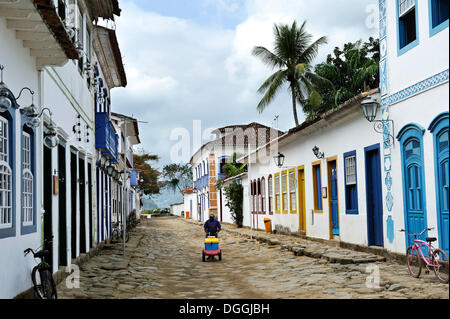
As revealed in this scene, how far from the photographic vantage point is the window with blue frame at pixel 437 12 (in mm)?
9219

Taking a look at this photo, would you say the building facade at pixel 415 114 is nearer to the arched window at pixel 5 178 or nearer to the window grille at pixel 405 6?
the window grille at pixel 405 6

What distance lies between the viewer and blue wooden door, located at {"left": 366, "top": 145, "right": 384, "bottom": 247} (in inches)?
492

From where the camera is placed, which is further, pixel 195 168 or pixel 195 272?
pixel 195 168

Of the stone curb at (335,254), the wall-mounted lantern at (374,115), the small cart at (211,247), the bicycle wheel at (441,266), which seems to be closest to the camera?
the bicycle wheel at (441,266)

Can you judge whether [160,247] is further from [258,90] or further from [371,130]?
[258,90]

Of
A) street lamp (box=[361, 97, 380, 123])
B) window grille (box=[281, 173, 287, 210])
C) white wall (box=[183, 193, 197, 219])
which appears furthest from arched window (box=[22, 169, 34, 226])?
white wall (box=[183, 193, 197, 219])

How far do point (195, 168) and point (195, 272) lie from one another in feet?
136

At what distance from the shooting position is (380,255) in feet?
39.5

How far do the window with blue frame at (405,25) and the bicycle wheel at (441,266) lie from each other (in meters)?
3.90

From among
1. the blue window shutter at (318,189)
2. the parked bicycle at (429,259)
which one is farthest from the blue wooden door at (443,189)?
the blue window shutter at (318,189)

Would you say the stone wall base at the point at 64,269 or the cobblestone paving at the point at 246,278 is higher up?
the stone wall base at the point at 64,269

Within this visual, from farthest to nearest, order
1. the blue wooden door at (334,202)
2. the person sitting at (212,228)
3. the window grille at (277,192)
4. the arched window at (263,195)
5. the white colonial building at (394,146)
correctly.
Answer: the arched window at (263,195), the window grille at (277,192), the blue wooden door at (334,202), the person sitting at (212,228), the white colonial building at (394,146)

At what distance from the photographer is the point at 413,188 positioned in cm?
1035
